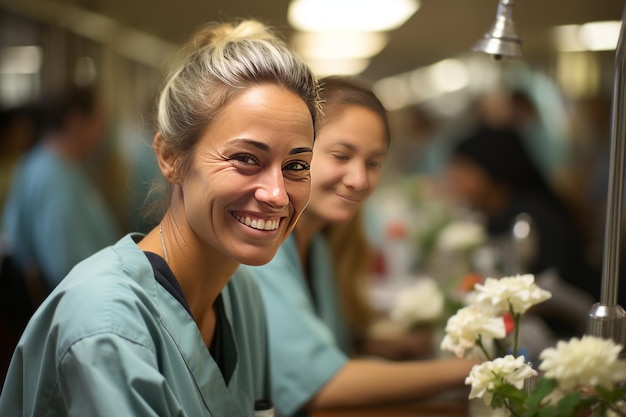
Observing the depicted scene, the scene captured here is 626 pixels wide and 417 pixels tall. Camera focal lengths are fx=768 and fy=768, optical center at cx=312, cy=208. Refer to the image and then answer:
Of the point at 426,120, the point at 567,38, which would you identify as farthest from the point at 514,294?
the point at 426,120

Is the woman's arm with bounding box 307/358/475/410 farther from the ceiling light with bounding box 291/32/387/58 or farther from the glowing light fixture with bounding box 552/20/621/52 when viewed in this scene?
the glowing light fixture with bounding box 552/20/621/52

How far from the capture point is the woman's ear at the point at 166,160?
1085 millimetres

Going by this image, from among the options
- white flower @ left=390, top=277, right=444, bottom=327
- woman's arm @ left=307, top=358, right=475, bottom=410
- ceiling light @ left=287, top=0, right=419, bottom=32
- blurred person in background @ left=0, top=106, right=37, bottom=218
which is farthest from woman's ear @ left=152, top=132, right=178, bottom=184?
ceiling light @ left=287, top=0, right=419, bottom=32

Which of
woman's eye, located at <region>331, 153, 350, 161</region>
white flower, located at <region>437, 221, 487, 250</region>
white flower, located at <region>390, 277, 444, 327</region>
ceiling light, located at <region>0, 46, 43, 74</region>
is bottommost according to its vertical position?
white flower, located at <region>390, 277, 444, 327</region>

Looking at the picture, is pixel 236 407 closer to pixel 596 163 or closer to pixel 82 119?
pixel 82 119

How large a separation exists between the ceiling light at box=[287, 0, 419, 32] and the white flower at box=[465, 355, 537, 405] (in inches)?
155

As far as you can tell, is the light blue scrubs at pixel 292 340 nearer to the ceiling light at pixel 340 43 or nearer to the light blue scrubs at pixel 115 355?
the light blue scrubs at pixel 115 355

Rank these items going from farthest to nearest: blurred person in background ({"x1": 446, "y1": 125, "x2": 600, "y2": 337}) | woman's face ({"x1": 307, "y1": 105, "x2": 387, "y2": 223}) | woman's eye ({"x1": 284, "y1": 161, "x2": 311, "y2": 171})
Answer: blurred person in background ({"x1": 446, "y1": 125, "x2": 600, "y2": 337})
woman's face ({"x1": 307, "y1": 105, "x2": 387, "y2": 223})
woman's eye ({"x1": 284, "y1": 161, "x2": 311, "y2": 171})

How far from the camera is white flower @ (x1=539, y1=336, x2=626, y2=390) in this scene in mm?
824

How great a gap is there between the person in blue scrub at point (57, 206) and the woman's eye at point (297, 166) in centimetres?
239

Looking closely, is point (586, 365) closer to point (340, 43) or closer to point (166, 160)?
point (166, 160)

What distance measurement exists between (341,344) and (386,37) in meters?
4.88

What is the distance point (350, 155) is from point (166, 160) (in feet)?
0.94

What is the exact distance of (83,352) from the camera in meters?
0.89
